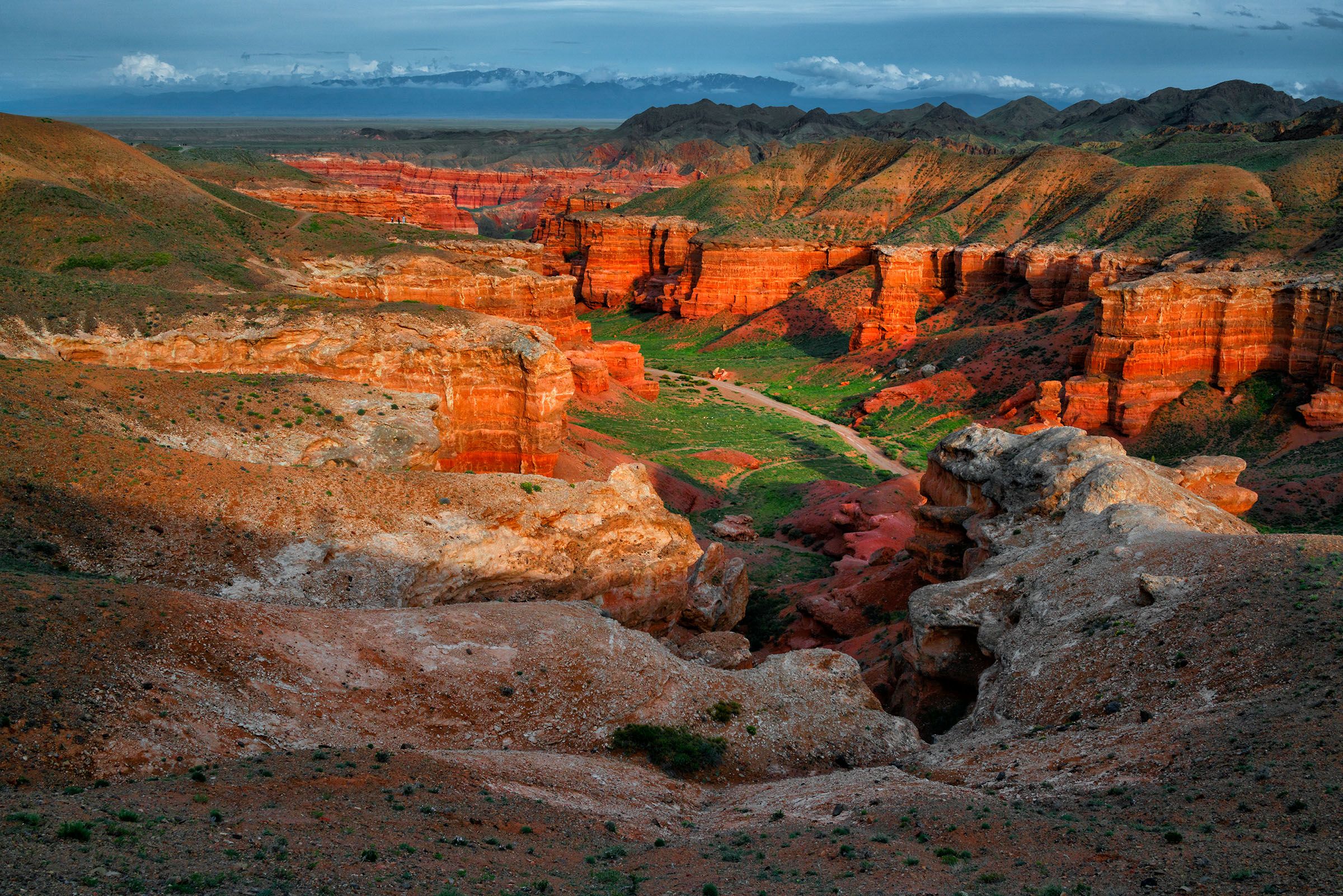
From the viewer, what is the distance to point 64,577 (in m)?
18.8

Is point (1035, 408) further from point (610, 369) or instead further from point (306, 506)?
point (306, 506)

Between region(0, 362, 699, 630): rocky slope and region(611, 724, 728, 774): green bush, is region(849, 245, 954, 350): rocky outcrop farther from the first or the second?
region(611, 724, 728, 774): green bush

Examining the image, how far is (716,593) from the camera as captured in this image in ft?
116

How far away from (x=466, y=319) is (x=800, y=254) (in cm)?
7826

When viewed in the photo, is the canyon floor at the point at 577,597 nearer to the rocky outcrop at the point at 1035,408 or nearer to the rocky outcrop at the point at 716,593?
the rocky outcrop at the point at 716,593

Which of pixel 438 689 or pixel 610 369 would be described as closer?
pixel 438 689

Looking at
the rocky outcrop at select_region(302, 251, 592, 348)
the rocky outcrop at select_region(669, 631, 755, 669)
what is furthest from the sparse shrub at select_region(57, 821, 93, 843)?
the rocky outcrop at select_region(302, 251, 592, 348)

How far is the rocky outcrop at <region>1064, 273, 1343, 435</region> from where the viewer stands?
57.2 m

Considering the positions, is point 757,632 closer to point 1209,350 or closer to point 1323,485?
point 1323,485

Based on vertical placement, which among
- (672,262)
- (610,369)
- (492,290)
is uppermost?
(672,262)

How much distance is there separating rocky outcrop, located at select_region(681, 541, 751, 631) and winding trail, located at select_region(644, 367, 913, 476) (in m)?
29.6

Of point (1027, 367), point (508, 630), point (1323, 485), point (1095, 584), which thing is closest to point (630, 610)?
point (508, 630)

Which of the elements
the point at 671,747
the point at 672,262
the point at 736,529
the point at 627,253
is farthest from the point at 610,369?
the point at 627,253

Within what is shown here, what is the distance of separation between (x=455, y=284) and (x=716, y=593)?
112 feet
